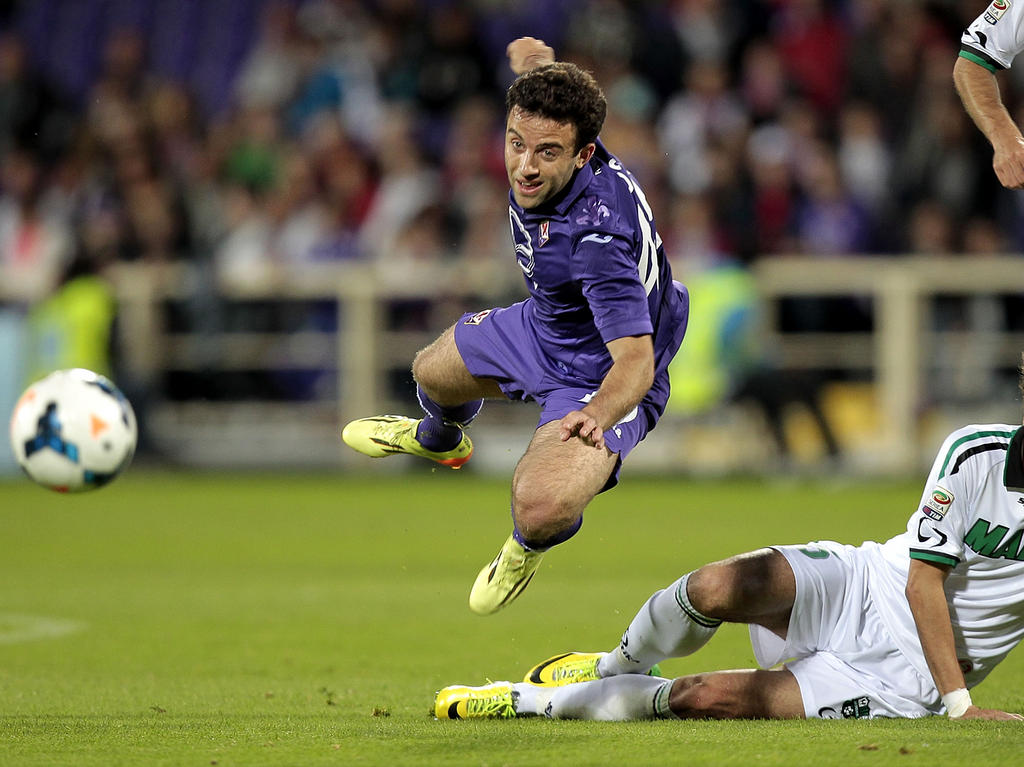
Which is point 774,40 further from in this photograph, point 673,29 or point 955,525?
point 955,525

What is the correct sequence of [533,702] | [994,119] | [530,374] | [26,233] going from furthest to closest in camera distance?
[26,233] < [530,374] < [533,702] < [994,119]

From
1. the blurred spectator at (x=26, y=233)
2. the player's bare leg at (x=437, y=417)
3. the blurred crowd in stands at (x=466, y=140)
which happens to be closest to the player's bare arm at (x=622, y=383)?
the player's bare leg at (x=437, y=417)

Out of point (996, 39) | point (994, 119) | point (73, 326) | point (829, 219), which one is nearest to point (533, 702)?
point (994, 119)

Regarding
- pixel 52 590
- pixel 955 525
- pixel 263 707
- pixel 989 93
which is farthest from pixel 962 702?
pixel 52 590

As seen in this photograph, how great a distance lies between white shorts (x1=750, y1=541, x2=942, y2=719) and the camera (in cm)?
481

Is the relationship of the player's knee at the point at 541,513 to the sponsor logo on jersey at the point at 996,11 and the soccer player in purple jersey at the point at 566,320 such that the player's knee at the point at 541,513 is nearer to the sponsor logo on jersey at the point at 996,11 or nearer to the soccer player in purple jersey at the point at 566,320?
the soccer player in purple jersey at the point at 566,320

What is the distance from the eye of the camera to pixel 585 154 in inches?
211

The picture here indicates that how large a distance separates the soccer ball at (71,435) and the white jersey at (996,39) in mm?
3615

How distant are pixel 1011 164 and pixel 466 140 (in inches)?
412

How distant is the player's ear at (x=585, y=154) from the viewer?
532 cm

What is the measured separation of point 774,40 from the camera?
15.1 metres

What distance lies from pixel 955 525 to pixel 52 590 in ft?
18.7

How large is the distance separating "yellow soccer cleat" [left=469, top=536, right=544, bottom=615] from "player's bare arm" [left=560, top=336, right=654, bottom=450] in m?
0.47

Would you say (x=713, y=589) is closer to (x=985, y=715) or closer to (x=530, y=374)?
(x=985, y=715)
